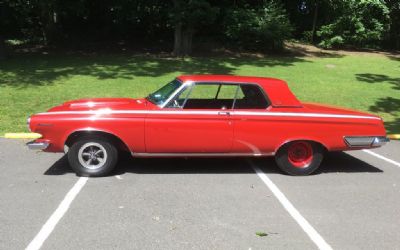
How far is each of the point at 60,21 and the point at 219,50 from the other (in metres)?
9.18

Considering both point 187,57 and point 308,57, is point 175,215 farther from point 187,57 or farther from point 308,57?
point 308,57

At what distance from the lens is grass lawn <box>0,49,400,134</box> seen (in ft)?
39.1

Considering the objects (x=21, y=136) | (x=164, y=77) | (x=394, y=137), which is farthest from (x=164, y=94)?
(x=164, y=77)

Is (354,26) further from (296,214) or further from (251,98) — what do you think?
(296,214)

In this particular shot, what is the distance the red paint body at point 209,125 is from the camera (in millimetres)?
6297

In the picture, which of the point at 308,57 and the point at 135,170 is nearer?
the point at 135,170

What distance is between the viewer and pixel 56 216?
506cm

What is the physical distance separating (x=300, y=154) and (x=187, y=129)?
1.78 meters

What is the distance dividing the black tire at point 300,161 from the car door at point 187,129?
32.6 inches

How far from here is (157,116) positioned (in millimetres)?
6387

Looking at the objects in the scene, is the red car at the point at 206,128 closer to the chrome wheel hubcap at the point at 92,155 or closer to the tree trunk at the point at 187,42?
the chrome wheel hubcap at the point at 92,155

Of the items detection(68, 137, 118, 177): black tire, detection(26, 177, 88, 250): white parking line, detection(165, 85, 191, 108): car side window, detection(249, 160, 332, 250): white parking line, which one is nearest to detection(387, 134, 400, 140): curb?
detection(249, 160, 332, 250): white parking line

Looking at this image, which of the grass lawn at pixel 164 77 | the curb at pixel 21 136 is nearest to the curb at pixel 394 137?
the grass lawn at pixel 164 77

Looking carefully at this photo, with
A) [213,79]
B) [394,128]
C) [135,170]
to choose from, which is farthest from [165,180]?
[394,128]
